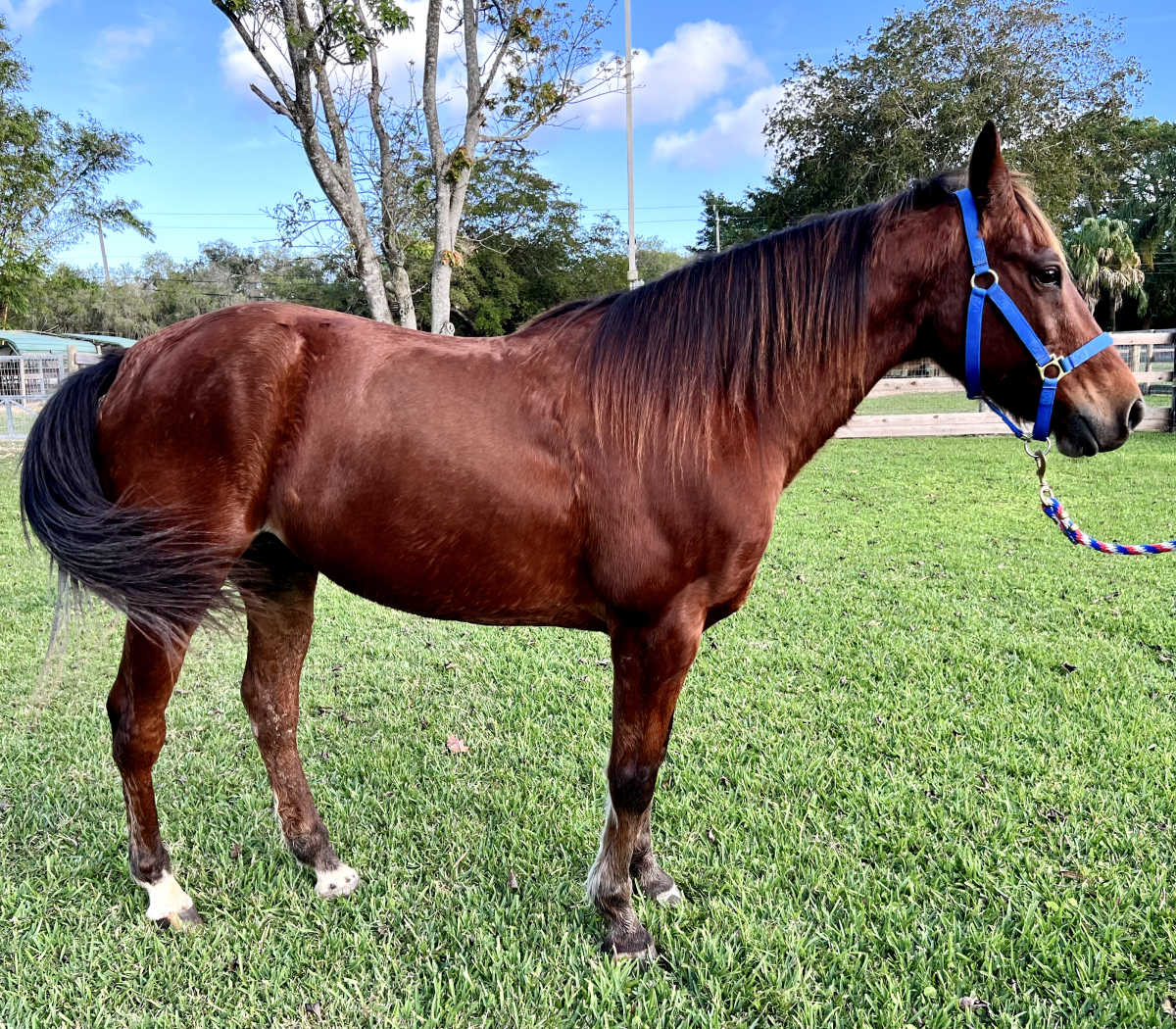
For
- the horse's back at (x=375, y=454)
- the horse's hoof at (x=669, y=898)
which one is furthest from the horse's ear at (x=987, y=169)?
the horse's hoof at (x=669, y=898)

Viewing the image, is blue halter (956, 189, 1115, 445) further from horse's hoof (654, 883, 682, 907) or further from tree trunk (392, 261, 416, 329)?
tree trunk (392, 261, 416, 329)

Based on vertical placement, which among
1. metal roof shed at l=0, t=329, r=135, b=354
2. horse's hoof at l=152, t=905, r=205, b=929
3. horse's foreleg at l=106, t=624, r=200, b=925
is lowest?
horse's hoof at l=152, t=905, r=205, b=929

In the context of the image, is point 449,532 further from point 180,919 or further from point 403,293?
point 403,293

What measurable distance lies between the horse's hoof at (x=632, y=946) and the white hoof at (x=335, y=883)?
0.86m

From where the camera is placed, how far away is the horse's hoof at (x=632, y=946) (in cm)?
197

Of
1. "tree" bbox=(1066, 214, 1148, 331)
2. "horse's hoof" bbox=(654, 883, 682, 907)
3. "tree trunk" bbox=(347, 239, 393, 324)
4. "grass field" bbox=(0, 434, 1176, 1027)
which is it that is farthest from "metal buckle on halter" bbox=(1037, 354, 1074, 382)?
"tree" bbox=(1066, 214, 1148, 331)

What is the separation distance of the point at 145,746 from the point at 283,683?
1.42 feet

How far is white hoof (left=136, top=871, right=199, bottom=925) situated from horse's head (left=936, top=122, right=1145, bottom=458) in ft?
9.24

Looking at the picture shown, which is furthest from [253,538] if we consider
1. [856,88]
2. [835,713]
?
[856,88]

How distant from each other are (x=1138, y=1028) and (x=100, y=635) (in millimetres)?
5578

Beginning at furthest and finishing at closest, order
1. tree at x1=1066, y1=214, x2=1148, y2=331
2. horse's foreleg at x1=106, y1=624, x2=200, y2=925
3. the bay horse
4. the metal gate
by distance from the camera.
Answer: tree at x1=1066, y1=214, x2=1148, y2=331, the metal gate, horse's foreleg at x1=106, y1=624, x2=200, y2=925, the bay horse

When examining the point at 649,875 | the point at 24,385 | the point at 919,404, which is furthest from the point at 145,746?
the point at 919,404

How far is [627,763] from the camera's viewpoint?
196 cm

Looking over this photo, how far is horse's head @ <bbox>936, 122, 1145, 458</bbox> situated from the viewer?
5.75 feet
